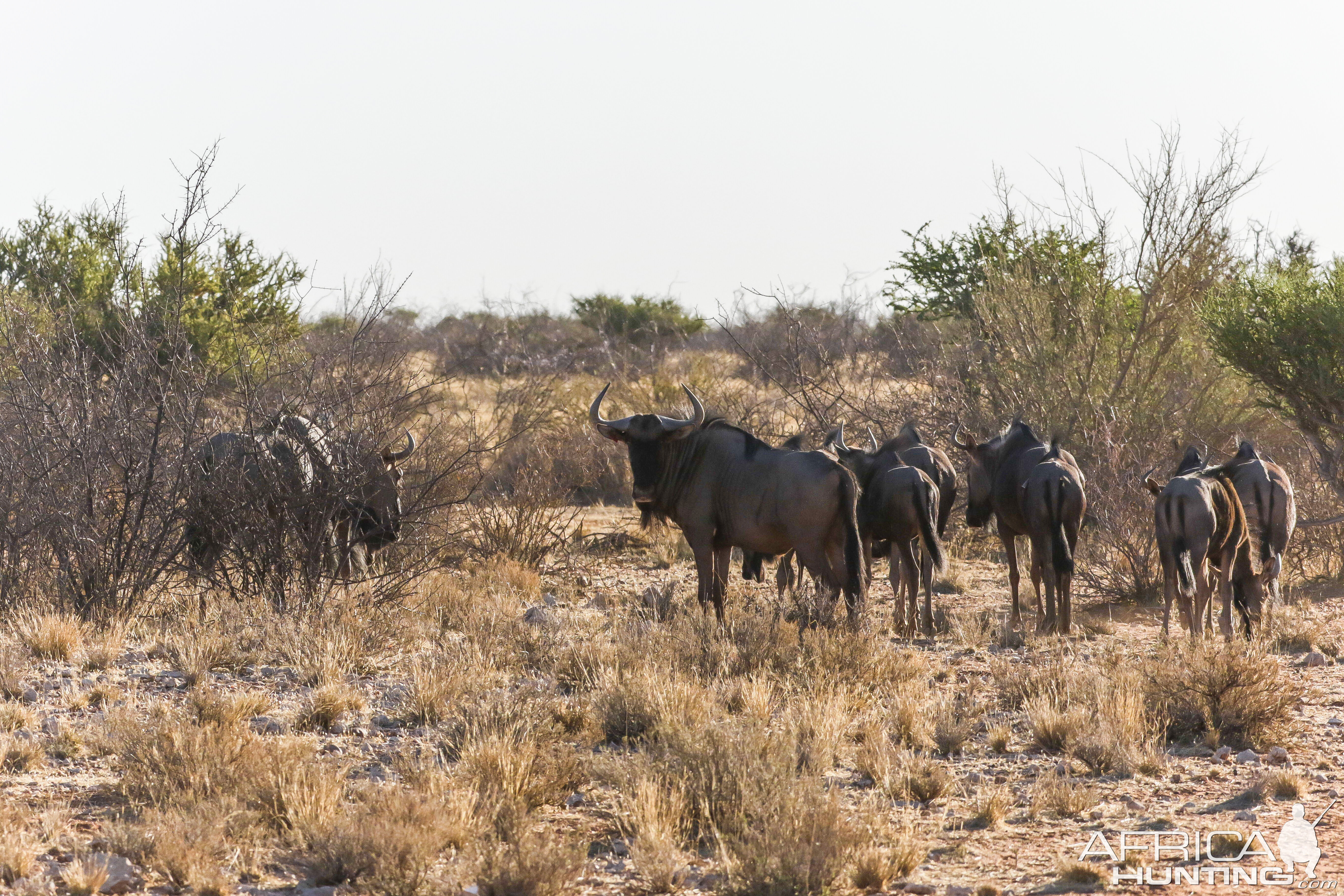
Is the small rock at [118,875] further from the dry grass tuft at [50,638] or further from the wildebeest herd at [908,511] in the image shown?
the wildebeest herd at [908,511]

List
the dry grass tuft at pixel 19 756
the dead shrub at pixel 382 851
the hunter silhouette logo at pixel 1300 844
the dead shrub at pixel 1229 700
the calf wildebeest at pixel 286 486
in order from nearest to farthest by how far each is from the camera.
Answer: the dead shrub at pixel 382 851 → the hunter silhouette logo at pixel 1300 844 → the dry grass tuft at pixel 19 756 → the dead shrub at pixel 1229 700 → the calf wildebeest at pixel 286 486

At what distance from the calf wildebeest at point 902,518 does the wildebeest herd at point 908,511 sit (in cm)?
1

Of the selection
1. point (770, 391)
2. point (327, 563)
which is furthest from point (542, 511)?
point (770, 391)

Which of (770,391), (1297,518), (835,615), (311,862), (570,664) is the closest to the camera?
(311,862)

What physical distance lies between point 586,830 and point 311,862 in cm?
121

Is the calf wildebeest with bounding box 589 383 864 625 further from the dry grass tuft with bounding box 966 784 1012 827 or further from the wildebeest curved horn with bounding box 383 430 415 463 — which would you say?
the dry grass tuft with bounding box 966 784 1012 827

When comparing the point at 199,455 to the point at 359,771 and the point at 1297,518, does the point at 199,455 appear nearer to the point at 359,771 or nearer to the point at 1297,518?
the point at 359,771

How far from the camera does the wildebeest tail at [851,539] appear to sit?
9805 mm

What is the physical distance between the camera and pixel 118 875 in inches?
198

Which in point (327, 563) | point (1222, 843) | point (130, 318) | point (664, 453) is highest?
point (130, 318)

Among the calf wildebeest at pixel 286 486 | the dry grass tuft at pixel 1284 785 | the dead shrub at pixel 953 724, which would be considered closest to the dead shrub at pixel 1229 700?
the dry grass tuft at pixel 1284 785

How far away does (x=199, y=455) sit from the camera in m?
10.1

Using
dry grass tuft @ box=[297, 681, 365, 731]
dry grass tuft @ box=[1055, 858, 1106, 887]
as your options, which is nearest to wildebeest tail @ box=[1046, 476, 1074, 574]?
dry grass tuft @ box=[1055, 858, 1106, 887]

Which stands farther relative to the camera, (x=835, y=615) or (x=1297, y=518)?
(x=1297, y=518)
